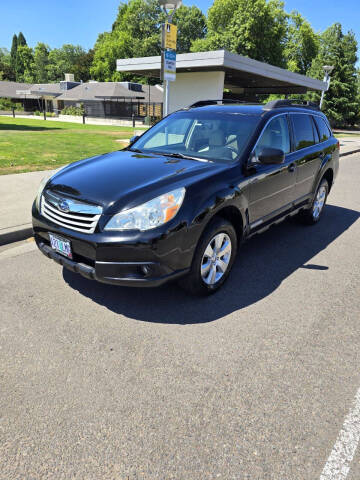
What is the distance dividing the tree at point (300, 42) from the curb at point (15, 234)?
2370 inches

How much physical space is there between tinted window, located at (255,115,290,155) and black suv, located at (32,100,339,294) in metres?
0.01

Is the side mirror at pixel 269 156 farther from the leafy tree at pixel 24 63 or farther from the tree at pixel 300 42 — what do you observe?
the leafy tree at pixel 24 63

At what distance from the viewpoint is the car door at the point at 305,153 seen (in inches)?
197

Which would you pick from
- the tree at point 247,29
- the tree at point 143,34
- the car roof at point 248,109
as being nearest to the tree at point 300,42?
the tree at point 247,29

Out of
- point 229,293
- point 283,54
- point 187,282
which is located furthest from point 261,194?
point 283,54

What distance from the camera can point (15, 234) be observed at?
5.14 metres

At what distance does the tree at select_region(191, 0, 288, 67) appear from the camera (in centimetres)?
4675

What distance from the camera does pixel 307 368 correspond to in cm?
282

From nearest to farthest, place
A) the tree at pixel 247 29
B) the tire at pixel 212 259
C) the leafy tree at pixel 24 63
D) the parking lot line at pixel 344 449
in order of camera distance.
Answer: the parking lot line at pixel 344 449, the tire at pixel 212 259, the tree at pixel 247 29, the leafy tree at pixel 24 63

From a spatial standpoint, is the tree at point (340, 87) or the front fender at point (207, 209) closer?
the front fender at point (207, 209)

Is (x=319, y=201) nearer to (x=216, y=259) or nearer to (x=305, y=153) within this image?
(x=305, y=153)

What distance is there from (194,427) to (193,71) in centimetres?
1883

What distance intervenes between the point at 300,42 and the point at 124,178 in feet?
212

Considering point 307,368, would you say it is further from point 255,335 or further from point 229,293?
point 229,293
